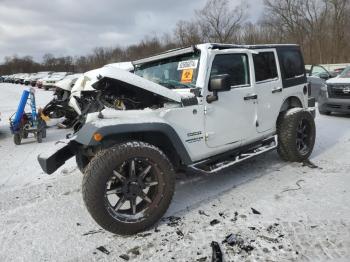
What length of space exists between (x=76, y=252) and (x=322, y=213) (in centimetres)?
262

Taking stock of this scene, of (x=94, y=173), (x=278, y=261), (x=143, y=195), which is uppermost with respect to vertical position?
(x=94, y=173)

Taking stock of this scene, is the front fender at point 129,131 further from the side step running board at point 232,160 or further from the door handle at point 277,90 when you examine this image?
the door handle at point 277,90

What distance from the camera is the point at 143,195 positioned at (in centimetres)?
357

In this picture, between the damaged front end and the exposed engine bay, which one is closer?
the damaged front end

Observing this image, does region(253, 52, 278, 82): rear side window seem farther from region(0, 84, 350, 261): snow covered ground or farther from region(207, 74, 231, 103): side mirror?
region(0, 84, 350, 261): snow covered ground

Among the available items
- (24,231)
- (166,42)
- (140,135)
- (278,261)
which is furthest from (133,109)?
(166,42)

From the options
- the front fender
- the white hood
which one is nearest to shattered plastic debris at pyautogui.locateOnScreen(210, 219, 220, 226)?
the front fender

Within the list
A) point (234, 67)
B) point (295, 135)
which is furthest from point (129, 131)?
point (295, 135)

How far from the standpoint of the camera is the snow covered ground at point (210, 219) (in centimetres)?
319

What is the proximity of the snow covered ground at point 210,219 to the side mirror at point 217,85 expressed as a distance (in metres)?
1.28

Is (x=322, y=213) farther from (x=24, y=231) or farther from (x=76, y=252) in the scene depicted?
(x=24, y=231)

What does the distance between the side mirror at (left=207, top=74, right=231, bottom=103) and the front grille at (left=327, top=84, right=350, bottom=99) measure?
6.48m

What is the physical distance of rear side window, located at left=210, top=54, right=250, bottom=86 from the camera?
4.44 m

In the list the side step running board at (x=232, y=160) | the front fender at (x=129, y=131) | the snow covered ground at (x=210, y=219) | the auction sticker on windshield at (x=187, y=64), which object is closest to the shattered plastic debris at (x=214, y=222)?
the snow covered ground at (x=210, y=219)
